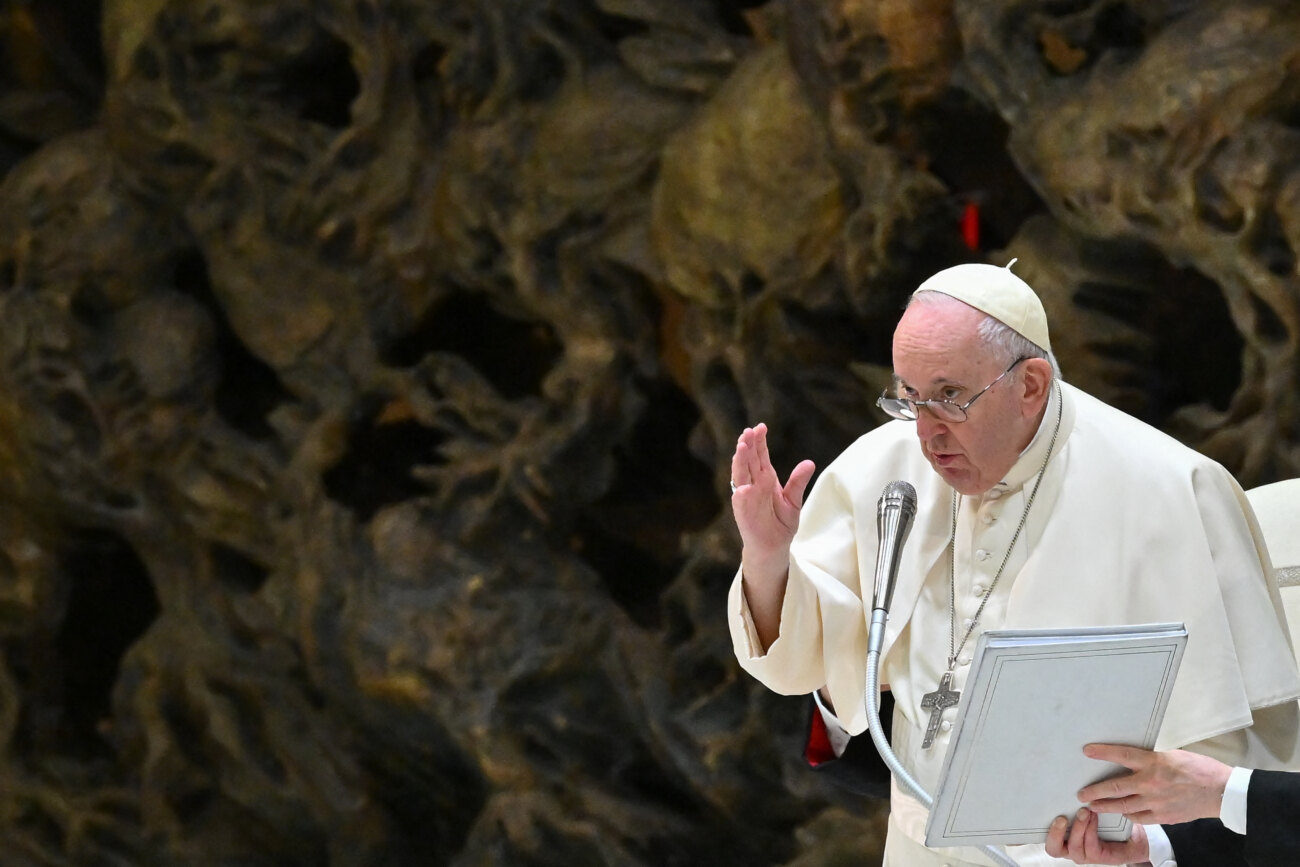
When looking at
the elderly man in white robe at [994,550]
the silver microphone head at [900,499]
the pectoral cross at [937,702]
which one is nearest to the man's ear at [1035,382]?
the elderly man in white robe at [994,550]

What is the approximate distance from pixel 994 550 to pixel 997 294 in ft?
1.64

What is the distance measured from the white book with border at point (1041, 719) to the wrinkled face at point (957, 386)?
2.08 ft

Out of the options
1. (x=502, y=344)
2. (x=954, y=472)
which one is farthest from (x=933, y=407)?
(x=502, y=344)

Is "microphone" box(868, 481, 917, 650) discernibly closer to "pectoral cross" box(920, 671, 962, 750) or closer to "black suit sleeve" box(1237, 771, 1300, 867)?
"pectoral cross" box(920, 671, 962, 750)

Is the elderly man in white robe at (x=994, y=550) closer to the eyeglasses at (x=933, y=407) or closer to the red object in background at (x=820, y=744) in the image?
the eyeglasses at (x=933, y=407)

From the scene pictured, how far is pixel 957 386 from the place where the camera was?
3240 millimetres

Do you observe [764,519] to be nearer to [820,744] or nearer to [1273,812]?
[820,744]

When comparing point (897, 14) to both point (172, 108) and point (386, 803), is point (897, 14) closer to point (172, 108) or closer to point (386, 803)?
point (172, 108)

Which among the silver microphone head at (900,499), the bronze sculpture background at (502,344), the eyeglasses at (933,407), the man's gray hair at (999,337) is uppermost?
the man's gray hair at (999,337)

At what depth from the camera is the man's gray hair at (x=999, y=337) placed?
3.28 meters

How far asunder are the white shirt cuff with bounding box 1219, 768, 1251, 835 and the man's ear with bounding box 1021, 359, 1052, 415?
30.0 inches

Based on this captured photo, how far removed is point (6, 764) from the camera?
7.35 meters

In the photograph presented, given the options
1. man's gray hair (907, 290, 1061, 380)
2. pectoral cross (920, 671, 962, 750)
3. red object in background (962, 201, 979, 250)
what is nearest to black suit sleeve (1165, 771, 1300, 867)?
pectoral cross (920, 671, 962, 750)

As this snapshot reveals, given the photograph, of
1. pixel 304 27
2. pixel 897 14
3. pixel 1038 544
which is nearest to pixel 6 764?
pixel 304 27
